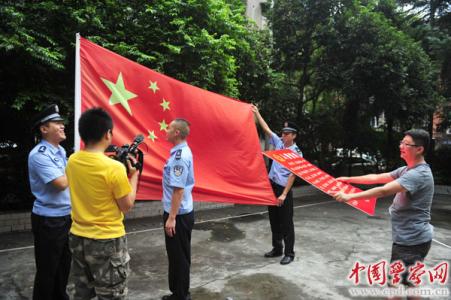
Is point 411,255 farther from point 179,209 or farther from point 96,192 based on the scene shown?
point 96,192

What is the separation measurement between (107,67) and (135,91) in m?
0.34

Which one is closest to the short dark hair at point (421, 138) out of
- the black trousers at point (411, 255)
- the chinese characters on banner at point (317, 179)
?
the chinese characters on banner at point (317, 179)

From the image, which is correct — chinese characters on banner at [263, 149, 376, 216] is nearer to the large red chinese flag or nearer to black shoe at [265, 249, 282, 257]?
the large red chinese flag

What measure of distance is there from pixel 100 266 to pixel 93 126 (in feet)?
3.02

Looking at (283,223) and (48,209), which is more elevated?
(48,209)

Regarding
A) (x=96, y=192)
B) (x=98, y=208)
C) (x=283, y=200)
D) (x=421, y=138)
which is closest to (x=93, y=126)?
(x=96, y=192)

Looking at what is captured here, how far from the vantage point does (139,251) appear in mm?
5176

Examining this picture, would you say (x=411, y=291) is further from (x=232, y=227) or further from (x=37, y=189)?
(x=232, y=227)

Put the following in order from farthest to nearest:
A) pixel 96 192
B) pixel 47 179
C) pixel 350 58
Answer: pixel 350 58
pixel 47 179
pixel 96 192

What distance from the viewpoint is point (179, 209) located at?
3303 mm

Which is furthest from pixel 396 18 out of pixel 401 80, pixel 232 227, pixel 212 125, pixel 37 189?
pixel 37 189

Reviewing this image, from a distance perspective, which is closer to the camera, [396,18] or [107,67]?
[107,67]

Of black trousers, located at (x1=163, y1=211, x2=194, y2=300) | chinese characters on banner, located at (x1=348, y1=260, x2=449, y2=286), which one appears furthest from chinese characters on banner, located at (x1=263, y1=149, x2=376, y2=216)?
black trousers, located at (x1=163, y1=211, x2=194, y2=300)

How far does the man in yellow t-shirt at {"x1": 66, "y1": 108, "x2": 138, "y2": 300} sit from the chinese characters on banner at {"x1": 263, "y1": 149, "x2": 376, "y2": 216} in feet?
5.41
